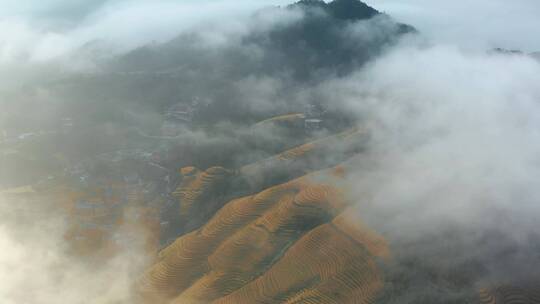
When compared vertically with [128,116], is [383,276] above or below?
above

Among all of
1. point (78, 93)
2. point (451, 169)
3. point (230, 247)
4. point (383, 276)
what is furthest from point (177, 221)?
point (78, 93)

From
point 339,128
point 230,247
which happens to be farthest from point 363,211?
point 339,128

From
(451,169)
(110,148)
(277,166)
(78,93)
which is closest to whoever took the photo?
(451,169)

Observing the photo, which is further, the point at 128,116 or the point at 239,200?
the point at 128,116

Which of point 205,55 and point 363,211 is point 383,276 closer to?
point 363,211

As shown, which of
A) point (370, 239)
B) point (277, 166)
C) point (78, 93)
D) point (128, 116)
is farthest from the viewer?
point (78, 93)

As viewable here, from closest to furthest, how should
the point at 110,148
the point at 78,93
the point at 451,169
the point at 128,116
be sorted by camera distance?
the point at 451,169 → the point at 110,148 → the point at 128,116 → the point at 78,93

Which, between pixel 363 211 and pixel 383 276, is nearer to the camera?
pixel 383 276

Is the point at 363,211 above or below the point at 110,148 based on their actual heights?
above

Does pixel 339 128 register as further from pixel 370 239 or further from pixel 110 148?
pixel 370 239
